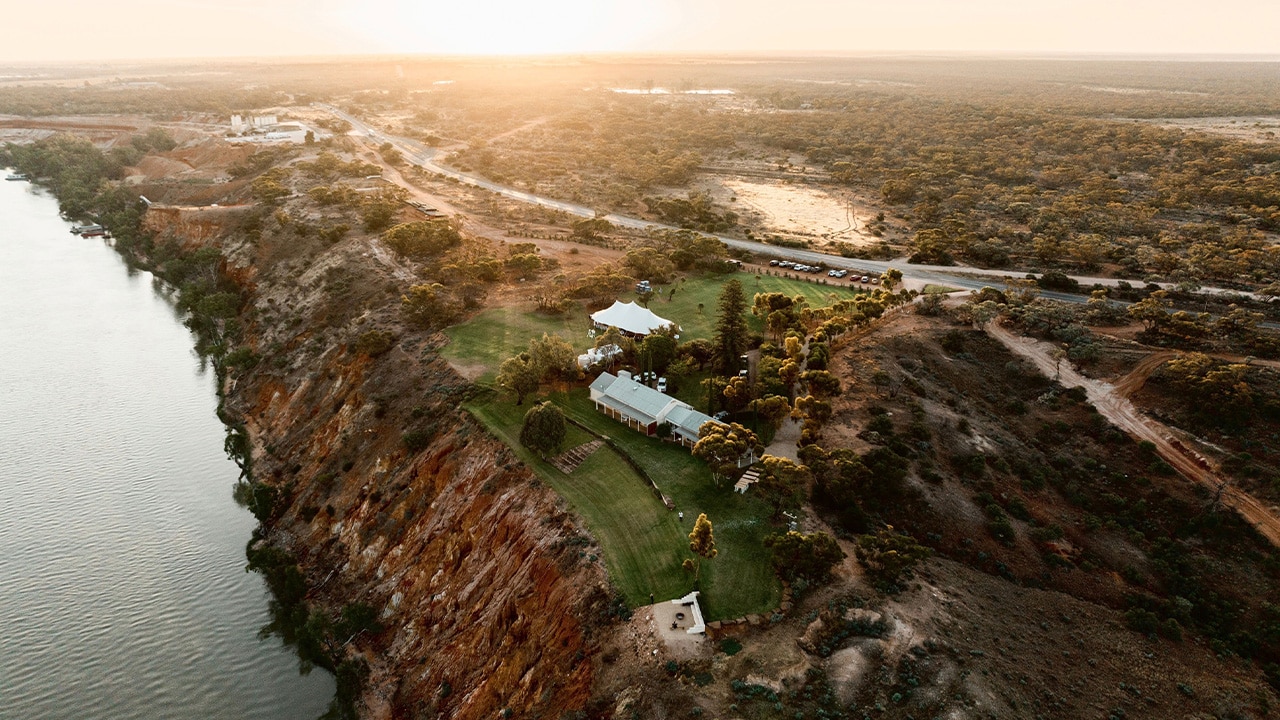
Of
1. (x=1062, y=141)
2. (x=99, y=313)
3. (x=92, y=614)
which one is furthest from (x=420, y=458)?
(x=1062, y=141)

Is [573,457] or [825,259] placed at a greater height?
[825,259]

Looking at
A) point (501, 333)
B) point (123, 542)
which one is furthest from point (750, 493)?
point (123, 542)

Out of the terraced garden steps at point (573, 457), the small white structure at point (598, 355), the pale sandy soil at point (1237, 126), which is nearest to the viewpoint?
the terraced garden steps at point (573, 457)

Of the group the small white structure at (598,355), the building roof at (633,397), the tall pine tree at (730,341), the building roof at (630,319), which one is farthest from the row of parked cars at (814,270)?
the building roof at (633,397)

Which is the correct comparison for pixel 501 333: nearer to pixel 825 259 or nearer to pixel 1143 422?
pixel 825 259

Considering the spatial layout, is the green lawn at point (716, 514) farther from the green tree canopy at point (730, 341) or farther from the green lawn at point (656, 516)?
the green tree canopy at point (730, 341)

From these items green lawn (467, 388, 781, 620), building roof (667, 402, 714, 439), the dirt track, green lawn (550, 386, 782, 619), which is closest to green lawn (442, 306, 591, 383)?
green lawn (467, 388, 781, 620)
